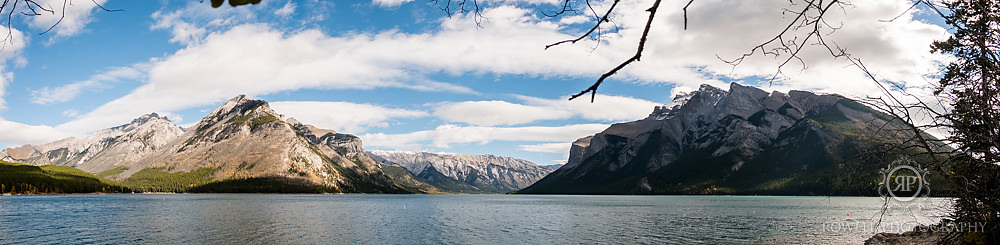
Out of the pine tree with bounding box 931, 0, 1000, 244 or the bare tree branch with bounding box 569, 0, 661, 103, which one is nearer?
the bare tree branch with bounding box 569, 0, 661, 103

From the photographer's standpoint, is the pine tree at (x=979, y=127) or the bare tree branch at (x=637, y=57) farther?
the pine tree at (x=979, y=127)

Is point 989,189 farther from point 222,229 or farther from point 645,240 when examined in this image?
point 222,229

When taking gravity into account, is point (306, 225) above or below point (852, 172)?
below

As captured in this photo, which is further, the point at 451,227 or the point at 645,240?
the point at 451,227

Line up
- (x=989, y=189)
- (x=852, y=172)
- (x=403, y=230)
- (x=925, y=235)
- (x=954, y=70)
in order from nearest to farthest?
(x=989, y=189) < (x=852, y=172) < (x=954, y=70) < (x=925, y=235) < (x=403, y=230)

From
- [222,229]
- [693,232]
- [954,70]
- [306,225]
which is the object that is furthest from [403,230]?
[954,70]

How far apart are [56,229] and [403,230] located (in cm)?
3963

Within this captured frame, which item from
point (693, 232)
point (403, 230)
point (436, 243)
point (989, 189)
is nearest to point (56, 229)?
point (403, 230)

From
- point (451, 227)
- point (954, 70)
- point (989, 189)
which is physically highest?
point (954, 70)

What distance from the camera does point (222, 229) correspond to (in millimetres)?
62031

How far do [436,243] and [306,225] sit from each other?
27803 millimetres

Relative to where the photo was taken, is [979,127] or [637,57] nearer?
[637,57]

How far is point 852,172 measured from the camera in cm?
993

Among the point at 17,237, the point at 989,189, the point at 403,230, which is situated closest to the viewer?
the point at 989,189
